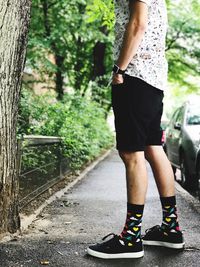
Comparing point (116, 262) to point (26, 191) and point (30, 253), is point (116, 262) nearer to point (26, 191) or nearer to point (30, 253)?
point (30, 253)

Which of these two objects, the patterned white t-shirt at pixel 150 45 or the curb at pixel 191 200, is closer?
the patterned white t-shirt at pixel 150 45

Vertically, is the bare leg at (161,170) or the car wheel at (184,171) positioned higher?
the bare leg at (161,170)

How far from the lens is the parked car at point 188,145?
7.41 metres

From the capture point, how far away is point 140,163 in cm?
322

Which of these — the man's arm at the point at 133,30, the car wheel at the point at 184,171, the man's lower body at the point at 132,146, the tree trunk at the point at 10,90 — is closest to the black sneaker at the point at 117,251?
the man's lower body at the point at 132,146

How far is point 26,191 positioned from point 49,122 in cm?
294

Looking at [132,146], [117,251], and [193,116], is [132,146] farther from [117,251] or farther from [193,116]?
[193,116]

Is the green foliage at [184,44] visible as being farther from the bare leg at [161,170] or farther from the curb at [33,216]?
the bare leg at [161,170]

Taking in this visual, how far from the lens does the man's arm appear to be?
3092 millimetres

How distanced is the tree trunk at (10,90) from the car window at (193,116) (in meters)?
5.83

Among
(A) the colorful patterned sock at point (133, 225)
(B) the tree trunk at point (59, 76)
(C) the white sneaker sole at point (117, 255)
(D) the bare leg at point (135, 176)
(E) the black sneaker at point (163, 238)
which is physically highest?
(B) the tree trunk at point (59, 76)

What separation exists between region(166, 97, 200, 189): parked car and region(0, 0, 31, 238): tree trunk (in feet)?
13.1

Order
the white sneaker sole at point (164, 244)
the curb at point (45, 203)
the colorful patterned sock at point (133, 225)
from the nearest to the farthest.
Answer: the colorful patterned sock at point (133, 225) → the white sneaker sole at point (164, 244) → the curb at point (45, 203)

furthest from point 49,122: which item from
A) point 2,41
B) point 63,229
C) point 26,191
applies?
point 2,41
